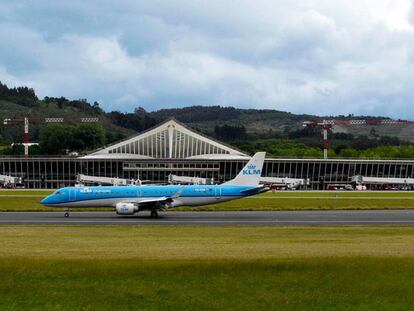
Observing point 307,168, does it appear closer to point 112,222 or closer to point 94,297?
point 112,222

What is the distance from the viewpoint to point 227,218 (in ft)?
157

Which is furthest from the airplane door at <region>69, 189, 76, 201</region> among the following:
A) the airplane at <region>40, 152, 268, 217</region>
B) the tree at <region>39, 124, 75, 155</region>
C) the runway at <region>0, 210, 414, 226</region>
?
the tree at <region>39, 124, 75, 155</region>

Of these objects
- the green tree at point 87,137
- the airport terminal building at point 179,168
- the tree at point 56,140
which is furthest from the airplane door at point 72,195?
the green tree at point 87,137

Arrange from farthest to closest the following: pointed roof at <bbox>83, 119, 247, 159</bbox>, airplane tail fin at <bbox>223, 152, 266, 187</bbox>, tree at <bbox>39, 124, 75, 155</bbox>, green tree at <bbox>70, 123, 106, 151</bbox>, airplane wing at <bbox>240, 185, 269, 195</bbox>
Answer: green tree at <bbox>70, 123, 106, 151</bbox> < tree at <bbox>39, 124, 75, 155</bbox> < pointed roof at <bbox>83, 119, 247, 159</bbox> < airplane tail fin at <bbox>223, 152, 266, 187</bbox> < airplane wing at <bbox>240, 185, 269, 195</bbox>

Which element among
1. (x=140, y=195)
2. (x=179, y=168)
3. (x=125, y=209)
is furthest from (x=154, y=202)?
(x=179, y=168)

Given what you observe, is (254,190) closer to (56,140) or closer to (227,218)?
(227,218)

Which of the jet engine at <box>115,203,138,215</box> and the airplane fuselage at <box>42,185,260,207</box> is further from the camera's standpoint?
the airplane fuselage at <box>42,185,260,207</box>

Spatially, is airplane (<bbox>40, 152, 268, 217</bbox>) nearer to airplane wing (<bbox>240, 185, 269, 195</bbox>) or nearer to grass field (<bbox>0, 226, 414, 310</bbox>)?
airplane wing (<bbox>240, 185, 269, 195</bbox>)

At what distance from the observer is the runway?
43969mm

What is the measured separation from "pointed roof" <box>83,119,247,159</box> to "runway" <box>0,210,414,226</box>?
90782 millimetres

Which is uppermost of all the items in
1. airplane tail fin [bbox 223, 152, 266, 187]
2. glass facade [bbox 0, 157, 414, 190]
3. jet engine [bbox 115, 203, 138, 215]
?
airplane tail fin [bbox 223, 152, 266, 187]

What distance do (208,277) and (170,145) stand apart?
130 m

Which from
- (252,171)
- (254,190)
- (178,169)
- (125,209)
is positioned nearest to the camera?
(125,209)

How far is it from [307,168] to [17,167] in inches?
2284
